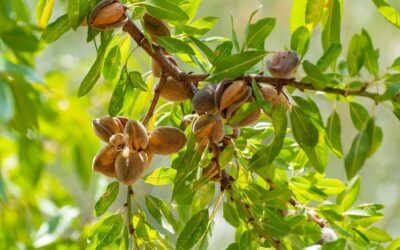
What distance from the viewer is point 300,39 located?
0.69m

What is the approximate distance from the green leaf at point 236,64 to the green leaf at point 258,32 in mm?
56

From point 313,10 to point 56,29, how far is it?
264 millimetres

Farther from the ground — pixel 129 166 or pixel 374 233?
pixel 129 166

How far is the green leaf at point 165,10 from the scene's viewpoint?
2.40ft

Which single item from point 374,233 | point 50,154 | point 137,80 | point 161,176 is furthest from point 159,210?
point 50,154

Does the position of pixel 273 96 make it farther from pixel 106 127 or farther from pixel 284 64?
pixel 106 127

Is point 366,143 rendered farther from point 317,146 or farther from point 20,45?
point 20,45

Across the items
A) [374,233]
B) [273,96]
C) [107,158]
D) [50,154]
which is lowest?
[50,154]

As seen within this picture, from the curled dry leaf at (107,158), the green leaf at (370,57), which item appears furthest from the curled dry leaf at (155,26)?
the green leaf at (370,57)

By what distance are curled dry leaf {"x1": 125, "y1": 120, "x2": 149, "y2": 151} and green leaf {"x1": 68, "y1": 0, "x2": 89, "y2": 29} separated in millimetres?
111

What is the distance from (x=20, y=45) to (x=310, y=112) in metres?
0.27

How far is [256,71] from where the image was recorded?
27.4 inches

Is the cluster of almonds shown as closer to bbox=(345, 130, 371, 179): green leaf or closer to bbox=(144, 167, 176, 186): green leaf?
bbox=(144, 167, 176, 186): green leaf

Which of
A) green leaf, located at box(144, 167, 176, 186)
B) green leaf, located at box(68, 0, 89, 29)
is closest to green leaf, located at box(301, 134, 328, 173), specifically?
→ green leaf, located at box(144, 167, 176, 186)
